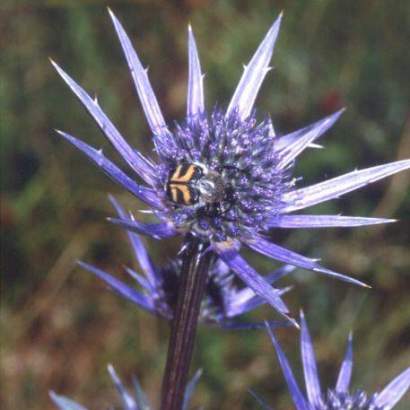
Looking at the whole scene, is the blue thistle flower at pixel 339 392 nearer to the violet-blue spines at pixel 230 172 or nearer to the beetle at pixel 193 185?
the violet-blue spines at pixel 230 172

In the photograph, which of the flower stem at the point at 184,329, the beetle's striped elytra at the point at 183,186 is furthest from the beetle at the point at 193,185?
the flower stem at the point at 184,329

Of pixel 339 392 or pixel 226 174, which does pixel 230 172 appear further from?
pixel 339 392

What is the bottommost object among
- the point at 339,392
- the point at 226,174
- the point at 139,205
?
the point at 339,392

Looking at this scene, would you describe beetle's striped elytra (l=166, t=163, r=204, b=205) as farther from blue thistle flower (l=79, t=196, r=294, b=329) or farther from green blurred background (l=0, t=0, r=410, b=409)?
green blurred background (l=0, t=0, r=410, b=409)

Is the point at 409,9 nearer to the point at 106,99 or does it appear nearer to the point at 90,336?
the point at 106,99

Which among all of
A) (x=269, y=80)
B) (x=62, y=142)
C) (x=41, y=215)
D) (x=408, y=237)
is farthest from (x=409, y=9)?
(x=41, y=215)

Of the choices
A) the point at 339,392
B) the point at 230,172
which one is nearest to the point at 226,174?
the point at 230,172

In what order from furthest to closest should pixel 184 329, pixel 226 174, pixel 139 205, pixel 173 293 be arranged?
1. pixel 139 205
2. pixel 173 293
3. pixel 226 174
4. pixel 184 329
